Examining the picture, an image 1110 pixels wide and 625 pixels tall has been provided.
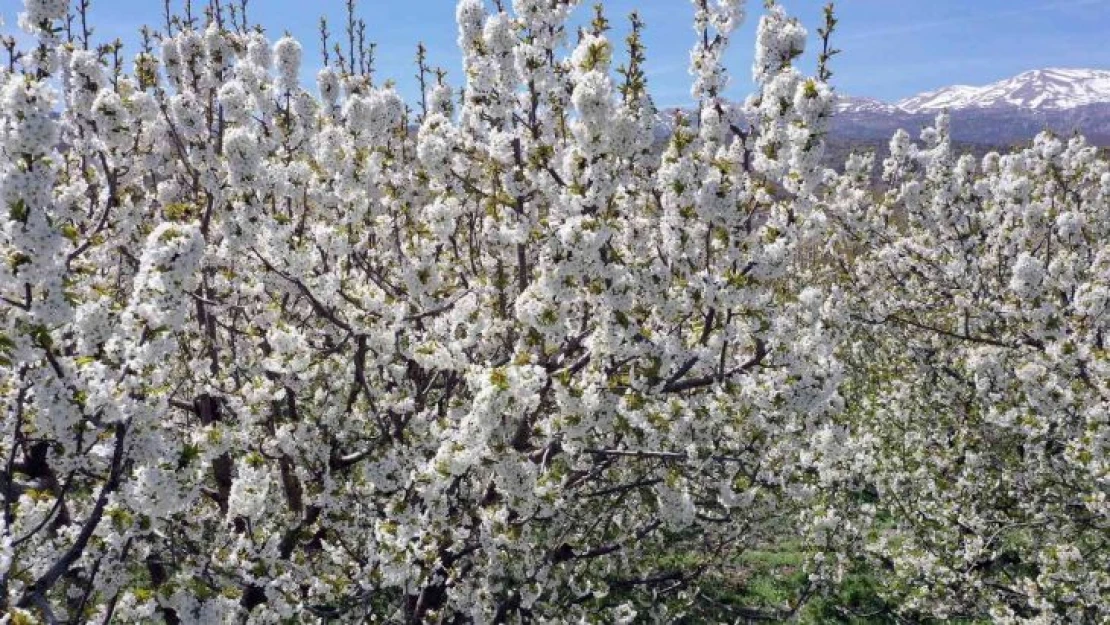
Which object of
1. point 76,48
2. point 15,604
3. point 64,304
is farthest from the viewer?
point 76,48

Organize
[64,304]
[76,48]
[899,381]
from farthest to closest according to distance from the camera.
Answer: [899,381] < [76,48] < [64,304]

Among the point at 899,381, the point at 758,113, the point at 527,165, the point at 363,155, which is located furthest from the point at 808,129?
the point at 899,381

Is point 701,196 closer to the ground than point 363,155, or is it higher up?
closer to the ground

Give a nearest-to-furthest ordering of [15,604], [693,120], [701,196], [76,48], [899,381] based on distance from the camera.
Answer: [15,604] < [701,196] < [76,48] < [693,120] < [899,381]

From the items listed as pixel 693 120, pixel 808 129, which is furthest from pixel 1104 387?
pixel 693 120

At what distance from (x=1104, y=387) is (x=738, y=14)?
622 centimetres

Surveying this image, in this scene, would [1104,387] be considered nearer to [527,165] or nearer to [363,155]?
[527,165]

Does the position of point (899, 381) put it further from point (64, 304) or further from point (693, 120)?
point (64, 304)

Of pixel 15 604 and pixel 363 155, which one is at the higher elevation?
pixel 363 155

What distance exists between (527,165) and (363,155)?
2201 millimetres

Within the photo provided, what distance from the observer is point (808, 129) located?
6.91m

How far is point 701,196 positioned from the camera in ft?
22.1

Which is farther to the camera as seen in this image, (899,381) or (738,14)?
(899,381)

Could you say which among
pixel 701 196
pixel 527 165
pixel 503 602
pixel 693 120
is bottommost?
pixel 503 602
